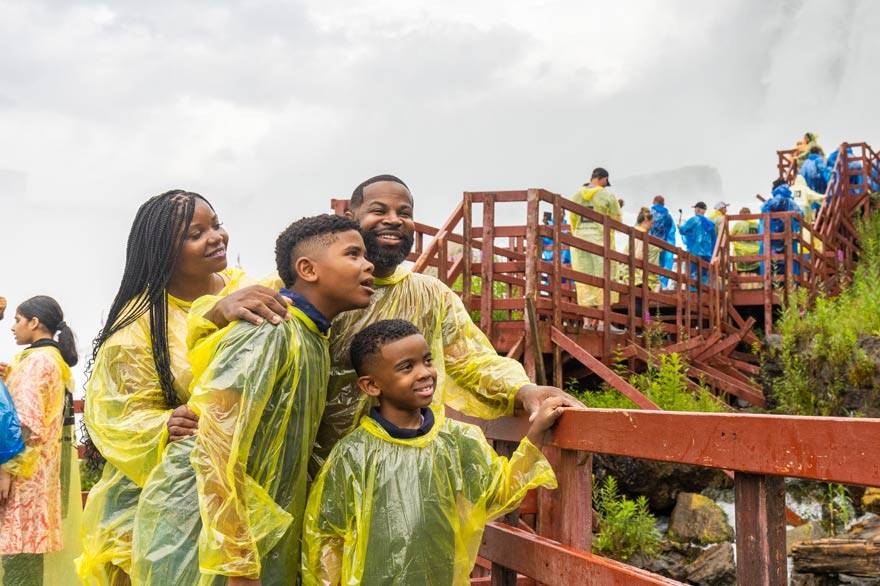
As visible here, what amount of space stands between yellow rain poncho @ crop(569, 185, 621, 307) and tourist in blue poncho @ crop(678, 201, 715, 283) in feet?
12.2

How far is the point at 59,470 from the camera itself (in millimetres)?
4910

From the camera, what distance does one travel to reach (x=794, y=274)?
13664 millimetres

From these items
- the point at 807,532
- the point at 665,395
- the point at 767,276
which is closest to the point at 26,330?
the point at 665,395

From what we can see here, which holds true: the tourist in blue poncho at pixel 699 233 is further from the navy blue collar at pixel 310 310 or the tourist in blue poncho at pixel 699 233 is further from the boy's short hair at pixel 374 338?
the navy blue collar at pixel 310 310

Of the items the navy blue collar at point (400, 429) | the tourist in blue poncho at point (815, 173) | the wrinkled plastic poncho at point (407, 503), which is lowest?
the wrinkled plastic poncho at point (407, 503)

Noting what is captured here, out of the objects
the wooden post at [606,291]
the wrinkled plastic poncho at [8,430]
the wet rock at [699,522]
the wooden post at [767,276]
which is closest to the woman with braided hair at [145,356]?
the wrinkled plastic poncho at [8,430]

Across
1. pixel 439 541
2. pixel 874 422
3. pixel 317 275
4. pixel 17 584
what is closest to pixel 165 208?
pixel 317 275

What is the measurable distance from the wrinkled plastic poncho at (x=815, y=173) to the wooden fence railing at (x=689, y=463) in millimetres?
16354

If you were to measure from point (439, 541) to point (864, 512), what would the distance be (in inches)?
286

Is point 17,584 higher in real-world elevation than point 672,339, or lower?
lower

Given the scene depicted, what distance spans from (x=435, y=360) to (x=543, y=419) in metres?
0.54

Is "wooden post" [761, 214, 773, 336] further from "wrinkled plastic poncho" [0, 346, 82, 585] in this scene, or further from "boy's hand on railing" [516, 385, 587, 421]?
"boy's hand on railing" [516, 385, 587, 421]

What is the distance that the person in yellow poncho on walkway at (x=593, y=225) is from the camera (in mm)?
11203

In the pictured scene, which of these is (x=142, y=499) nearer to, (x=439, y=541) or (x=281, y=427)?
(x=281, y=427)
